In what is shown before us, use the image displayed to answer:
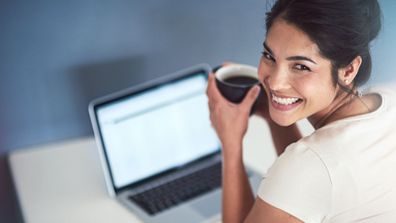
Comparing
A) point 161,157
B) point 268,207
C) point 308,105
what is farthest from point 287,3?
point 161,157

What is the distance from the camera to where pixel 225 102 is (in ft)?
2.84

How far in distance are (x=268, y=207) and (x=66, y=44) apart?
58 cm

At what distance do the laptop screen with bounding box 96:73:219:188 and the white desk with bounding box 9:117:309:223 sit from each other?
0.20 feet

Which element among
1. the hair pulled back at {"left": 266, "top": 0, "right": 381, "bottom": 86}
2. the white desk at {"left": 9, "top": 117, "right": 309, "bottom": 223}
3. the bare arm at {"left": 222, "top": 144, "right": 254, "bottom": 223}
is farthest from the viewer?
the white desk at {"left": 9, "top": 117, "right": 309, "bottom": 223}

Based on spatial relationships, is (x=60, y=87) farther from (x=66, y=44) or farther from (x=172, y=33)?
(x=172, y=33)

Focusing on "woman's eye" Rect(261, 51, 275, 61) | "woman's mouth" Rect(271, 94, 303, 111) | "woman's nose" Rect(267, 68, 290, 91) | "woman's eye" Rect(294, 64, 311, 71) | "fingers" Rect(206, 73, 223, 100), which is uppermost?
"woman's eye" Rect(261, 51, 275, 61)

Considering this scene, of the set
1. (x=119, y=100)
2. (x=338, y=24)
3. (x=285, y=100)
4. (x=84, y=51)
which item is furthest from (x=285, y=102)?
(x=84, y=51)

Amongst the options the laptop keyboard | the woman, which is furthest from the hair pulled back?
the laptop keyboard

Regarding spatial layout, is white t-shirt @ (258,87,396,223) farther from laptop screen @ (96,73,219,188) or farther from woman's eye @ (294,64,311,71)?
laptop screen @ (96,73,219,188)

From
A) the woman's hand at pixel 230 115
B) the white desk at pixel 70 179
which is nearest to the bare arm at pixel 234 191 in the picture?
the woman's hand at pixel 230 115

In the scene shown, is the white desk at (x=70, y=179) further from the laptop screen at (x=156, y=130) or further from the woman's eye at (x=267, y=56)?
the woman's eye at (x=267, y=56)

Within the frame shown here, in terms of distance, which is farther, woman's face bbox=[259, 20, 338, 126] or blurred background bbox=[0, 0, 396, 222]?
blurred background bbox=[0, 0, 396, 222]

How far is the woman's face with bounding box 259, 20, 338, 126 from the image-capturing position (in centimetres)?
64

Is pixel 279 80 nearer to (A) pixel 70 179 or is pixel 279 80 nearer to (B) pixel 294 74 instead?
(B) pixel 294 74
